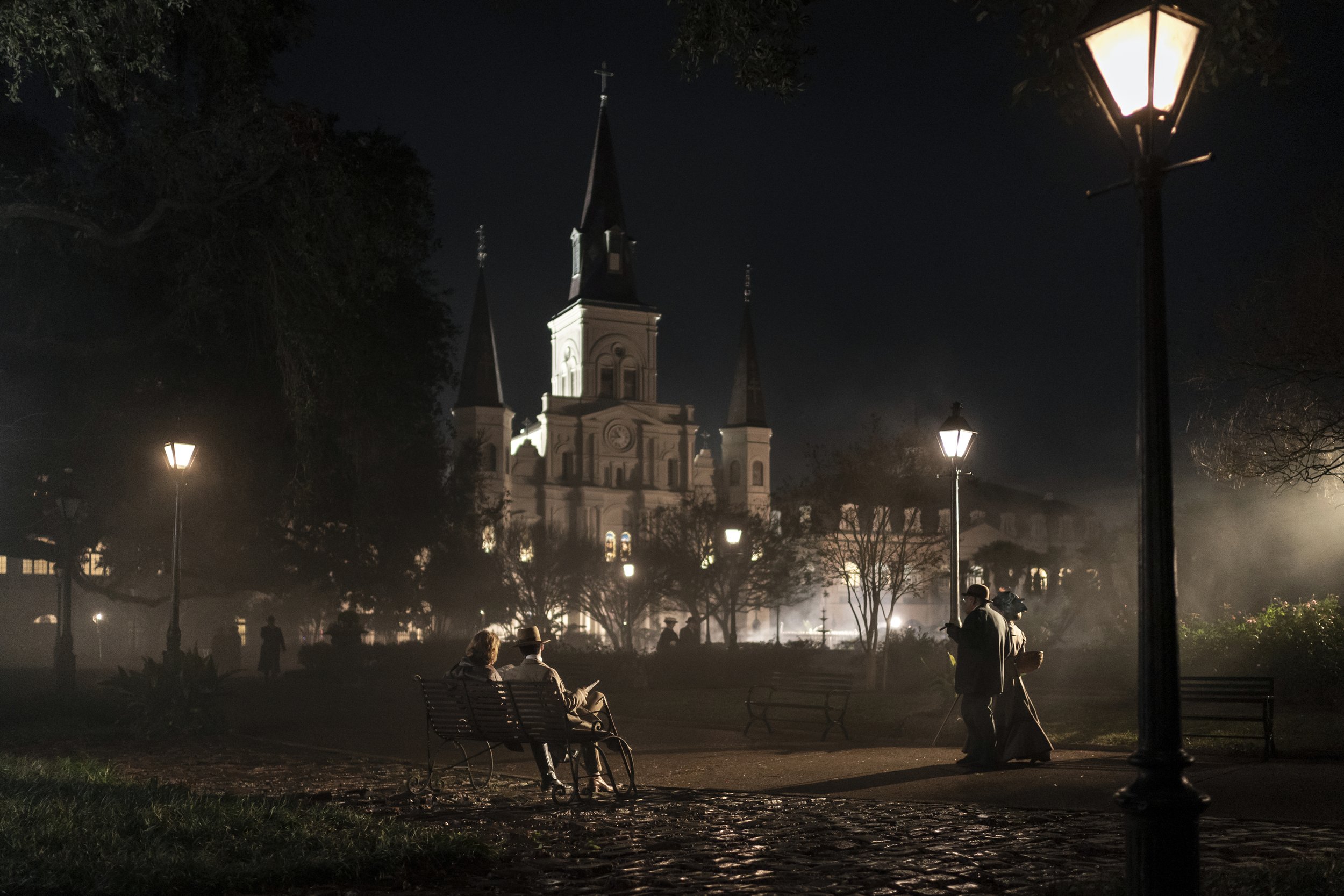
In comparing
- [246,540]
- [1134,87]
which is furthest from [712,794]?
[246,540]

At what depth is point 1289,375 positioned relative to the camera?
681 inches

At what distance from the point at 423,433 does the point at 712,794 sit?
12.9 meters

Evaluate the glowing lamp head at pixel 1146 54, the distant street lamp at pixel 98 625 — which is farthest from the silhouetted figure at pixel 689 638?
the distant street lamp at pixel 98 625

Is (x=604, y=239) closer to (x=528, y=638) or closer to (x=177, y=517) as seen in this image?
(x=177, y=517)

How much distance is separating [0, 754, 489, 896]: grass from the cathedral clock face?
77.7 metres

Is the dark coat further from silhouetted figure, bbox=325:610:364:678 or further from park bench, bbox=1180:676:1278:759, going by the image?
silhouetted figure, bbox=325:610:364:678

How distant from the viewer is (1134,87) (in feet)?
15.9

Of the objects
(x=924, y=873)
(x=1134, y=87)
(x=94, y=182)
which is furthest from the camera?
(x=94, y=182)

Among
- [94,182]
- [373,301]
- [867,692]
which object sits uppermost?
[94,182]

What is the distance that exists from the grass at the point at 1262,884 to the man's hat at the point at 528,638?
540cm

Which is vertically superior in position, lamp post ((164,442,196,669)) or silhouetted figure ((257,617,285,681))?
lamp post ((164,442,196,669))

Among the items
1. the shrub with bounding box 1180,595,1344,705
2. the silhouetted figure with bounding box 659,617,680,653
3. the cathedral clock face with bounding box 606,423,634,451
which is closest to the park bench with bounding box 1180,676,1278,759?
the shrub with bounding box 1180,595,1344,705

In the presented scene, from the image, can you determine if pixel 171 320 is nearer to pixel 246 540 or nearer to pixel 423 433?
pixel 423 433

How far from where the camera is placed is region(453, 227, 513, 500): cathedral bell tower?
81.8m
